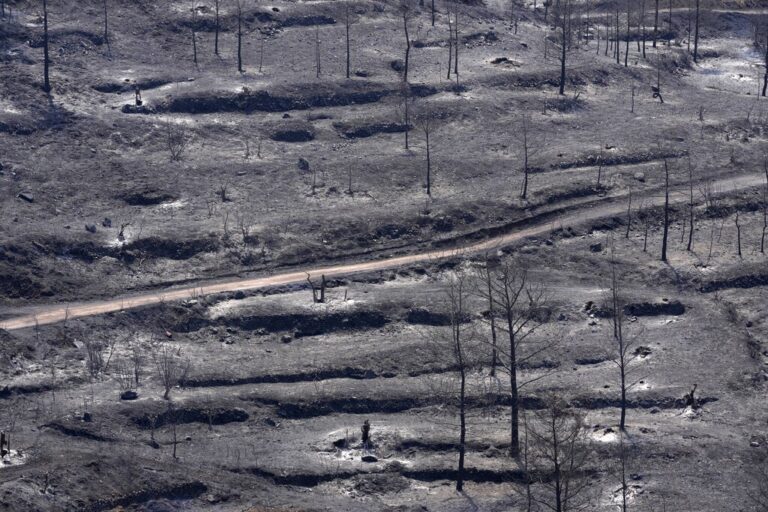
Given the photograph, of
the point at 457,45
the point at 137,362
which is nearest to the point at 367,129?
the point at 457,45

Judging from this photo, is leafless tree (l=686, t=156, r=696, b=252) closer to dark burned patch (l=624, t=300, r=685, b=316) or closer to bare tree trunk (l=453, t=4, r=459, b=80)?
dark burned patch (l=624, t=300, r=685, b=316)

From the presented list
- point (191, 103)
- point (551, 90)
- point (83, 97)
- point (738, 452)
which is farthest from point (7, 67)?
point (738, 452)

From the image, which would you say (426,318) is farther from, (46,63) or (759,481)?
(46,63)

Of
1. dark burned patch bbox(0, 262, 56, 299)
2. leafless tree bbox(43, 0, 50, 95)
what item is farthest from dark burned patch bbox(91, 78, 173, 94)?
dark burned patch bbox(0, 262, 56, 299)

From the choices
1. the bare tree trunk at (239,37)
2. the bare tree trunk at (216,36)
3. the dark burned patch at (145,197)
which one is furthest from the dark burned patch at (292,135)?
the bare tree trunk at (216,36)

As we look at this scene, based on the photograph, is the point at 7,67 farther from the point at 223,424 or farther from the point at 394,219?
the point at 223,424

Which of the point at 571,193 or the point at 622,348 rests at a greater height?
the point at 571,193
